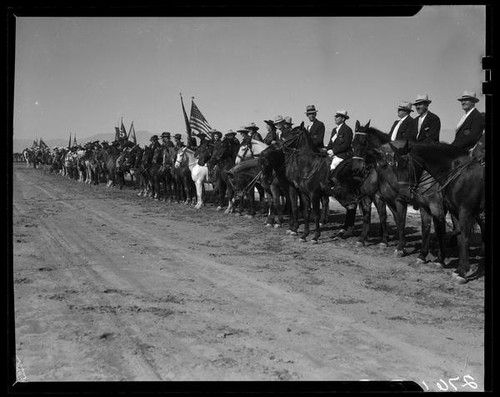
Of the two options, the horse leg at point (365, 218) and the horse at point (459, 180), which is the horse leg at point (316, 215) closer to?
the horse leg at point (365, 218)

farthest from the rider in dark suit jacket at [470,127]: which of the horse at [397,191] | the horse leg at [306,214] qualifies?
the horse leg at [306,214]

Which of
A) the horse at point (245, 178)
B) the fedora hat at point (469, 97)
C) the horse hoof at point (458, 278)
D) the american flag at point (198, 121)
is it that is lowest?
the horse hoof at point (458, 278)

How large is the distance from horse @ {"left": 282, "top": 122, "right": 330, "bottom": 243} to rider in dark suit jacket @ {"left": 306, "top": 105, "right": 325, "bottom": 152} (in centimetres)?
42

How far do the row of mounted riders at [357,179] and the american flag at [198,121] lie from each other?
2.67 m

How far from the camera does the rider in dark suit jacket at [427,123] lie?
33.1 ft

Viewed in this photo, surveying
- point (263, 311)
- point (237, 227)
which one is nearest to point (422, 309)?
point (263, 311)

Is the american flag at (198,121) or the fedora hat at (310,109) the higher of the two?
the american flag at (198,121)

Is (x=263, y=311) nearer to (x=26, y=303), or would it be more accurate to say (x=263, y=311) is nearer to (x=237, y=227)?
(x=26, y=303)

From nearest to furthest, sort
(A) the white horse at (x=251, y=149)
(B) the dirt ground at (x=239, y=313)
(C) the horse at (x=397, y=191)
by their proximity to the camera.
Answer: (B) the dirt ground at (x=239, y=313) → (C) the horse at (x=397, y=191) → (A) the white horse at (x=251, y=149)

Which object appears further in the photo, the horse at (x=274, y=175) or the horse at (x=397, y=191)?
the horse at (x=274, y=175)

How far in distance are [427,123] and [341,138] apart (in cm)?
291

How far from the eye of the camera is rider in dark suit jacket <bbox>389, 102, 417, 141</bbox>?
10634 mm

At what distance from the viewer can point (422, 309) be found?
6512 millimetres
